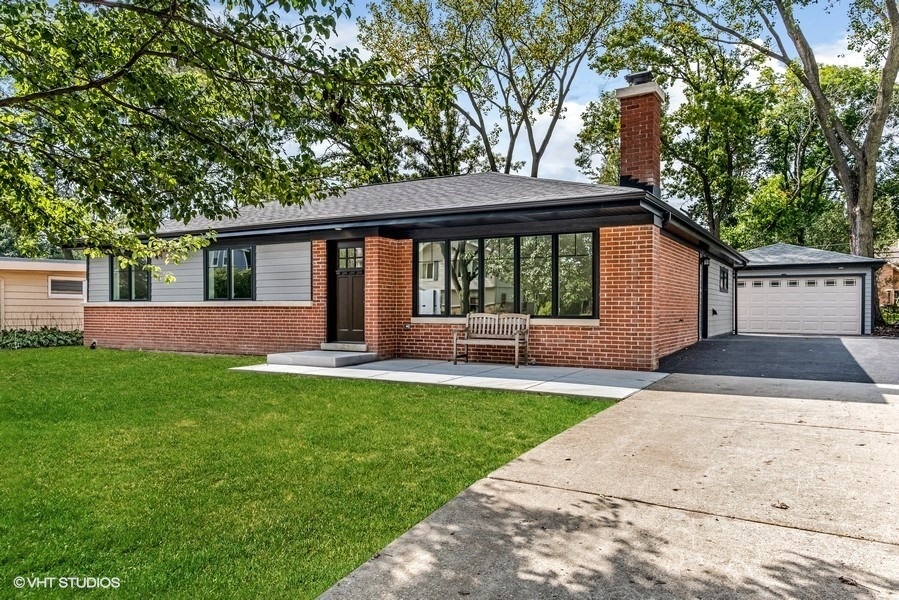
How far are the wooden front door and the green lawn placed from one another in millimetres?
3942

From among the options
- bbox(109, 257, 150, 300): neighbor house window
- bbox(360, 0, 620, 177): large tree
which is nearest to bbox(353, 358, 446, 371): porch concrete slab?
bbox(109, 257, 150, 300): neighbor house window

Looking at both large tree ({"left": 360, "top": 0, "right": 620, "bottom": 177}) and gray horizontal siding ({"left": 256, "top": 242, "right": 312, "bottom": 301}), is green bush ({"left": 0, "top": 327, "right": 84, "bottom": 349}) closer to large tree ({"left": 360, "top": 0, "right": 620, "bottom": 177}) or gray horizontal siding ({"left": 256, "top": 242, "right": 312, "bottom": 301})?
gray horizontal siding ({"left": 256, "top": 242, "right": 312, "bottom": 301})

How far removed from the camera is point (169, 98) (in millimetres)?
4320

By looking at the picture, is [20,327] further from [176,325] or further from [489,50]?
[489,50]

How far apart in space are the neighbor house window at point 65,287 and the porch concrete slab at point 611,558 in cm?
2126

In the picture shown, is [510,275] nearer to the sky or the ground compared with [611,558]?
nearer to the sky

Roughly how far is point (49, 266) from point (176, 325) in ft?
28.1

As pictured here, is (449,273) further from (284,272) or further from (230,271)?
(230,271)

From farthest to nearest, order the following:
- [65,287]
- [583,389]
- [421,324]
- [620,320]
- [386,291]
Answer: [65,287]
[421,324]
[386,291]
[620,320]
[583,389]

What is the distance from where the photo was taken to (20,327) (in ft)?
59.0

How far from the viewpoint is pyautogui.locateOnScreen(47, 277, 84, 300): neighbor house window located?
19234 mm

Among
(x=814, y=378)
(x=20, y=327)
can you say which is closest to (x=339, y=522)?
(x=814, y=378)

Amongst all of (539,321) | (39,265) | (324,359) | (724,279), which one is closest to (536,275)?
(539,321)

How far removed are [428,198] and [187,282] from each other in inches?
262
